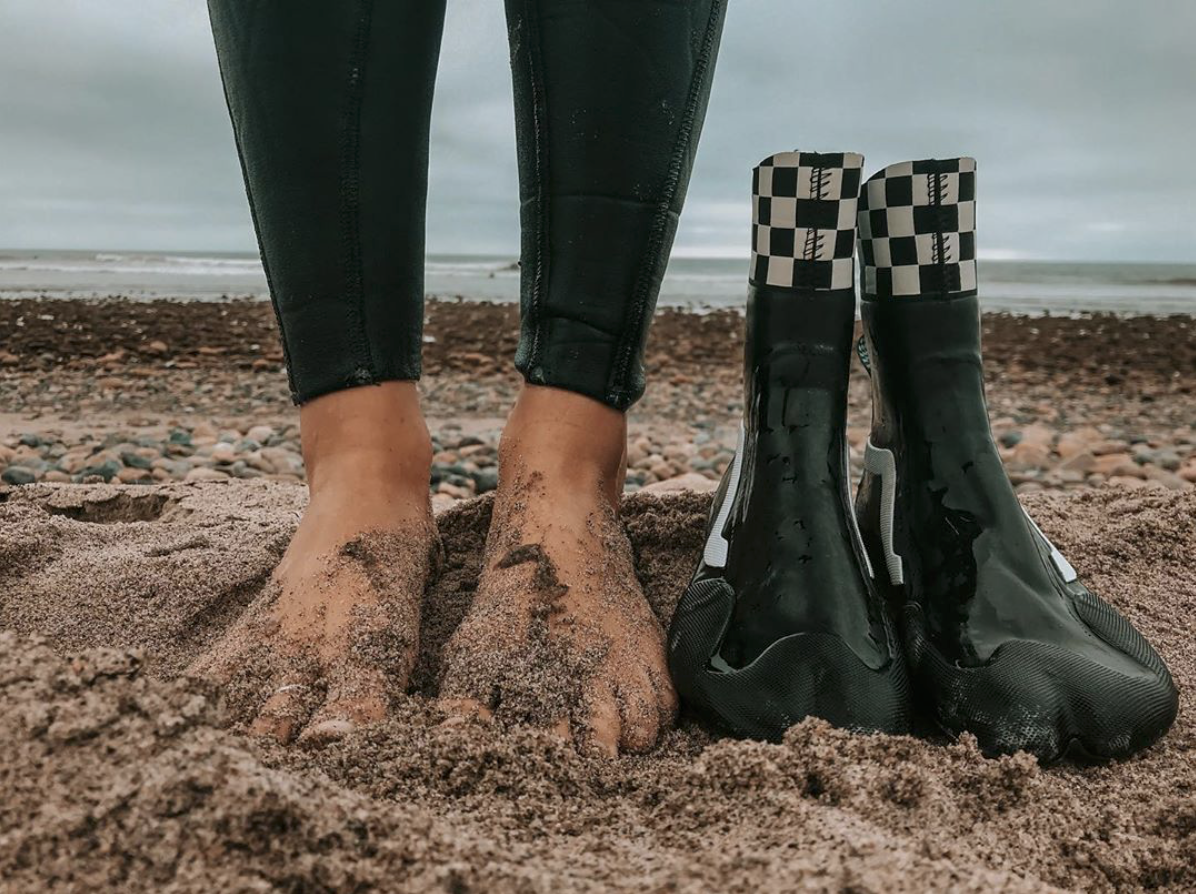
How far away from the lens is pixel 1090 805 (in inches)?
31.3

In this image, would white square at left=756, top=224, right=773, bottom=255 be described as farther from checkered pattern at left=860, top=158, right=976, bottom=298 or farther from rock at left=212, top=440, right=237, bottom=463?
rock at left=212, top=440, right=237, bottom=463

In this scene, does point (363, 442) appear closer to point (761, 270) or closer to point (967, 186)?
point (761, 270)

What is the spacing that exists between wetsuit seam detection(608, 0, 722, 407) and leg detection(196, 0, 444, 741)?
0.94 feet

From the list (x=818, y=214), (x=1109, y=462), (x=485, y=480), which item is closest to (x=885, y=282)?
(x=818, y=214)

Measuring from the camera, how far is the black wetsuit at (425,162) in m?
1.10

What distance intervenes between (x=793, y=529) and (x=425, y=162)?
673 millimetres

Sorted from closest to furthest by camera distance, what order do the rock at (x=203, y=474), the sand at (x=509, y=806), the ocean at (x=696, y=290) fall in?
1. the sand at (x=509, y=806)
2. the rock at (x=203, y=474)
3. the ocean at (x=696, y=290)

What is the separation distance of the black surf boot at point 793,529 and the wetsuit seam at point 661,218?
0.10m

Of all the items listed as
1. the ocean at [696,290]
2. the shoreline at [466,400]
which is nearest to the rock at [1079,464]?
the shoreline at [466,400]

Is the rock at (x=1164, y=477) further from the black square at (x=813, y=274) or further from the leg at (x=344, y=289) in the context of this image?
the leg at (x=344, y=289)

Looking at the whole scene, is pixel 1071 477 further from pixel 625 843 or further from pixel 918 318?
pixel 625 843

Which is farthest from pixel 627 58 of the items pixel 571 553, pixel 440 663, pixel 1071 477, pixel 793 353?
pixel 1071 477

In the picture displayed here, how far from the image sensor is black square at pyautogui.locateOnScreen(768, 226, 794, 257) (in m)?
1.13

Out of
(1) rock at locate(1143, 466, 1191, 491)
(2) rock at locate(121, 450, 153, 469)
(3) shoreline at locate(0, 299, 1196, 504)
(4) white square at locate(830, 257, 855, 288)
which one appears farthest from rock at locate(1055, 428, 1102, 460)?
(2) rock at locate(121, 450, 153, 469)
